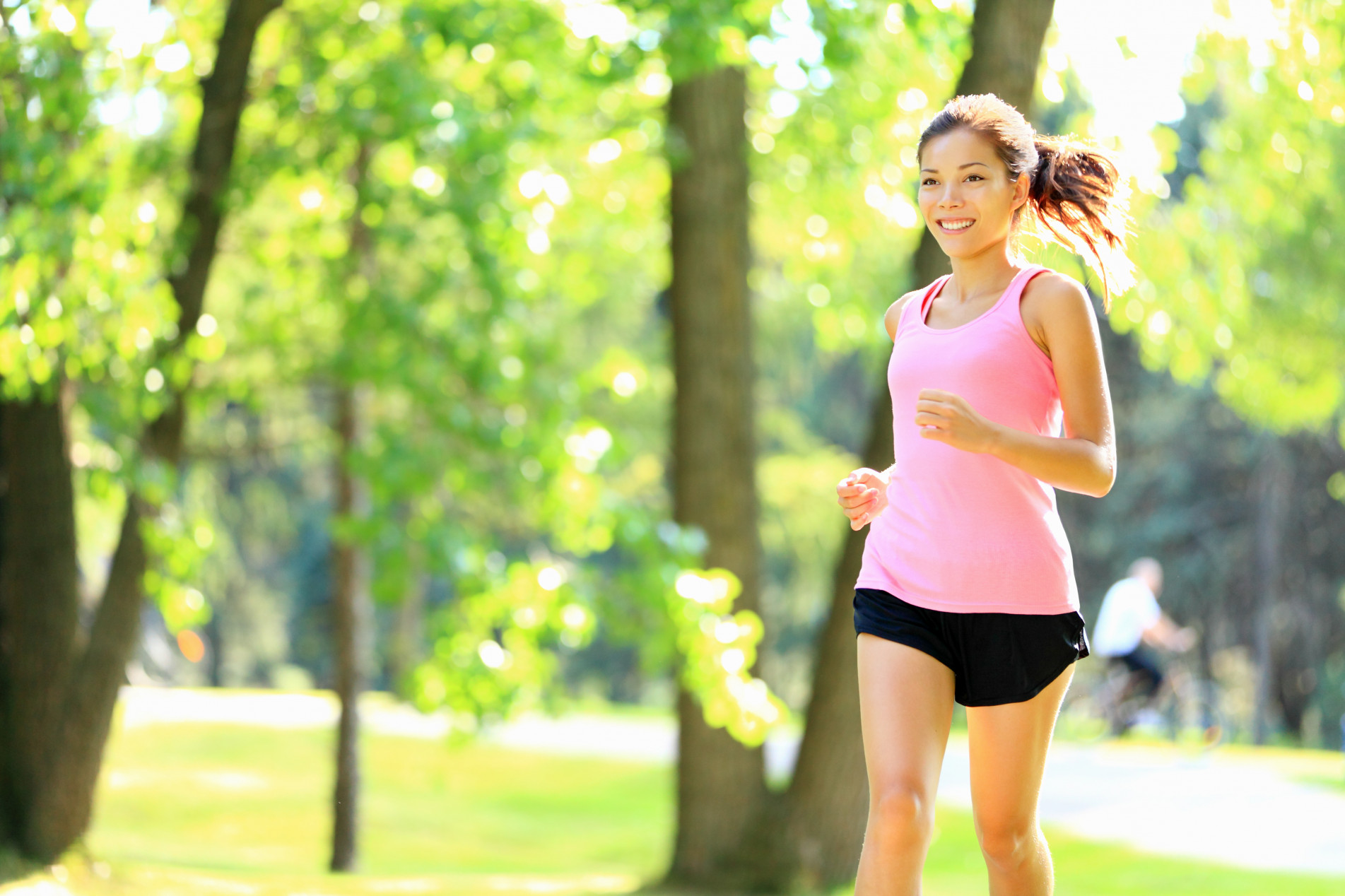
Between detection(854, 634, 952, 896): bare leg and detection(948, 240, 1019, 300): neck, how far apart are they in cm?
72

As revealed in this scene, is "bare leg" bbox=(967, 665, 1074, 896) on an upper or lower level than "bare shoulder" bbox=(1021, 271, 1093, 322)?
lower

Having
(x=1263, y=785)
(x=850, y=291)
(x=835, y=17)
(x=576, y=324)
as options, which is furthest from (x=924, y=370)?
(x=576, y=324)

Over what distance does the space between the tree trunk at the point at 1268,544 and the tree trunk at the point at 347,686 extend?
16.5 metres

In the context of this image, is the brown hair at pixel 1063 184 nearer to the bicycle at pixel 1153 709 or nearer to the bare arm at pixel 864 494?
the bare arm at pixel 864 494

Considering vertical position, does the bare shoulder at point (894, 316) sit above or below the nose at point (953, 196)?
below

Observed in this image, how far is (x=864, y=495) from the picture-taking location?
116 inches

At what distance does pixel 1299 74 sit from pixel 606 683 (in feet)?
97.5

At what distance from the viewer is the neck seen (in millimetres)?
2889

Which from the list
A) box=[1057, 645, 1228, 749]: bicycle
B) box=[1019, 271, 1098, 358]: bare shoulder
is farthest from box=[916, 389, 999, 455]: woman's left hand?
box=[1057, 645, 1228, 749]: bicycle

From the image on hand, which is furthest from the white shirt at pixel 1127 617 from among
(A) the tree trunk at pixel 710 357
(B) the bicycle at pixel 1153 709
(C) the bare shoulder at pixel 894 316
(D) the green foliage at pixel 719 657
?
(C) the bare shoulder at pixel 894 316

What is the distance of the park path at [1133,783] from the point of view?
9922 millimetres

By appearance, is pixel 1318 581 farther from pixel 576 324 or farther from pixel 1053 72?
pixel 1053 72

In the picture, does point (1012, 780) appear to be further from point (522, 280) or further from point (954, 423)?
point (522, 280)

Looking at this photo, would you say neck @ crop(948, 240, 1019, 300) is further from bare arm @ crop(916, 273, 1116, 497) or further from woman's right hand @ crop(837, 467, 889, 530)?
woman's right hand @ crop(837, 467, 889, 530)
